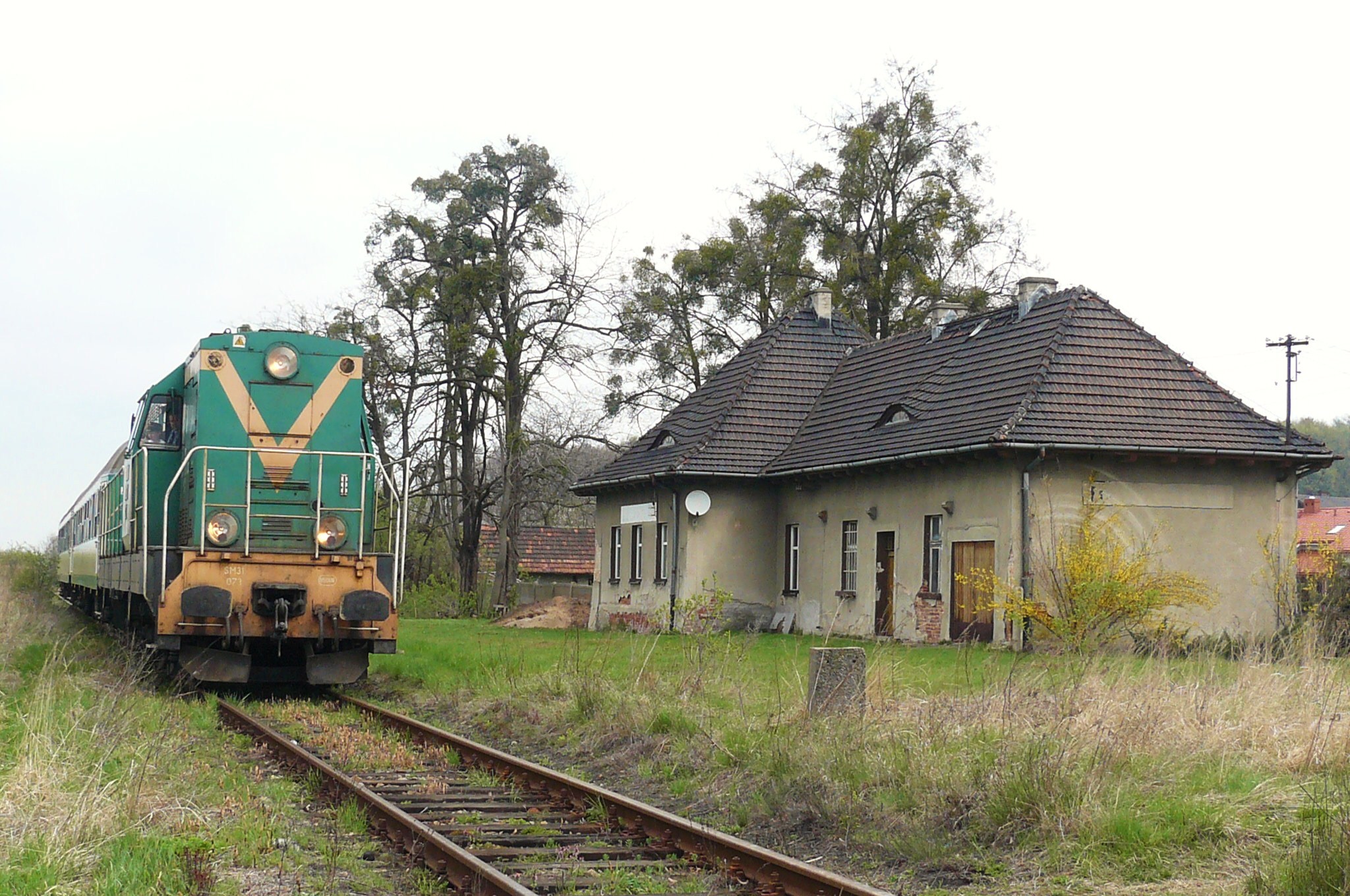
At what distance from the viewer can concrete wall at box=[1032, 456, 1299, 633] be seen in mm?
21953

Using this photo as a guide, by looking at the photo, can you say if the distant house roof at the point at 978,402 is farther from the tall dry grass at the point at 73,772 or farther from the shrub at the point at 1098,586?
the tall dry grass at the point at 73,772

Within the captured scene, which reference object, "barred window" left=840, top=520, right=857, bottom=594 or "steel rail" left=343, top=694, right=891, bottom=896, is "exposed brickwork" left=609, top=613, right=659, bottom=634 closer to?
"barred window" left=840, top=520, right=857, bottom=594

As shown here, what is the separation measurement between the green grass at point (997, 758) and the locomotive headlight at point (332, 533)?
9.62 feet

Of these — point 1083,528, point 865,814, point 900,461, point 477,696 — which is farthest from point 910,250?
point 865,814

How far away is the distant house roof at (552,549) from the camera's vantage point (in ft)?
167

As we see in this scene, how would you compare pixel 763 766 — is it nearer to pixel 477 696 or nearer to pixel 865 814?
pixel 865 814

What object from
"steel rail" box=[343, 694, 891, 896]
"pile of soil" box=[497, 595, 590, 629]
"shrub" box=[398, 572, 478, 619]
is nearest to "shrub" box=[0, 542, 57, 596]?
"shrub" box=[398, 572, 478, 619]

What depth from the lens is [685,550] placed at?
1158 inches

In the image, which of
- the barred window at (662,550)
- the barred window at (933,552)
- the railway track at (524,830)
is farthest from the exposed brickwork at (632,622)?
the railway track at (524,830)

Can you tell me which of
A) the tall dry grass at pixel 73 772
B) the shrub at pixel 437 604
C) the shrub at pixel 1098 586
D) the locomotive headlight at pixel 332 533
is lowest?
the shrub at pixel 437 604

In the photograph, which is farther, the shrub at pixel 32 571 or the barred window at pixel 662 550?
the shrub at pixel 32 571

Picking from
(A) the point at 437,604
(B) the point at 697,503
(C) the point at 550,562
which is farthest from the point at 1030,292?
(C) the point at 550,562

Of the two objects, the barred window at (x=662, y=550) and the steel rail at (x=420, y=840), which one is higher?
the barred window at (x=662, y=550)

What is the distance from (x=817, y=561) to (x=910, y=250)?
1607 centimetres
